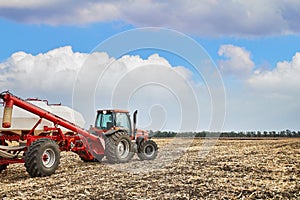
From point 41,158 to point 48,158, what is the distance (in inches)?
23.2

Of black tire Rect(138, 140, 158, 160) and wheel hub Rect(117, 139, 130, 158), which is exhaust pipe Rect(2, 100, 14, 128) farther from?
black tire Rect(138, 140, 158, 160)

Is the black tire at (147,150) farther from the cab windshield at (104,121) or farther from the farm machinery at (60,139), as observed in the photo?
the cab windshield at (104,121)

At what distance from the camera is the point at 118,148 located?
17.5m

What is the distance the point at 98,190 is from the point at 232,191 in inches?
133

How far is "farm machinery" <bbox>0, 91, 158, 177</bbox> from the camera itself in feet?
44.2

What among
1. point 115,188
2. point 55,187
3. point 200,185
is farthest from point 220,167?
point 55,187

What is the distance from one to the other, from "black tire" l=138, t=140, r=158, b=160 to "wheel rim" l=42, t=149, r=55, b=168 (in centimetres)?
567

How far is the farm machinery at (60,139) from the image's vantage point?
13484 mm

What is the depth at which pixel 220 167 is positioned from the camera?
47.9 ft

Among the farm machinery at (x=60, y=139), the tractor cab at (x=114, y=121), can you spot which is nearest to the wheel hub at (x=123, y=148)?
the farm machinery at (x=60, y=139)

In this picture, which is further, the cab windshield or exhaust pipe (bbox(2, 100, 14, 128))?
the cab windshield

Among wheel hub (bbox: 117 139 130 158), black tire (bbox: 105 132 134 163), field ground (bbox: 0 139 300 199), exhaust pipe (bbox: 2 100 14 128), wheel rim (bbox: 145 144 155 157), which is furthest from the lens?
wheel rim (bbox: 145 144 155 157)

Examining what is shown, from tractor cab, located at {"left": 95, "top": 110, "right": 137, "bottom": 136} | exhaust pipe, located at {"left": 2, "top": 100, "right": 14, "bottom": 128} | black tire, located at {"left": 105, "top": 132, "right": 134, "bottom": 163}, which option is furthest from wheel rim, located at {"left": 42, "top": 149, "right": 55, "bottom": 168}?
tractor cab, located at {"left": 95, "top": 110, "right": 137, "bottom": 136}

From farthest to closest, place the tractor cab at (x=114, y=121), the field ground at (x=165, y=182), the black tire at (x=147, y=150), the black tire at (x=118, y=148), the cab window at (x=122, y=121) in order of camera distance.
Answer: the black tire at (x=147, y=150) < the cab window at (x=122, y=121) < the tractor cab at (x=114, y=121) < the black tire at (x=118, y=148) < the field ground at (x=165, y=182)
